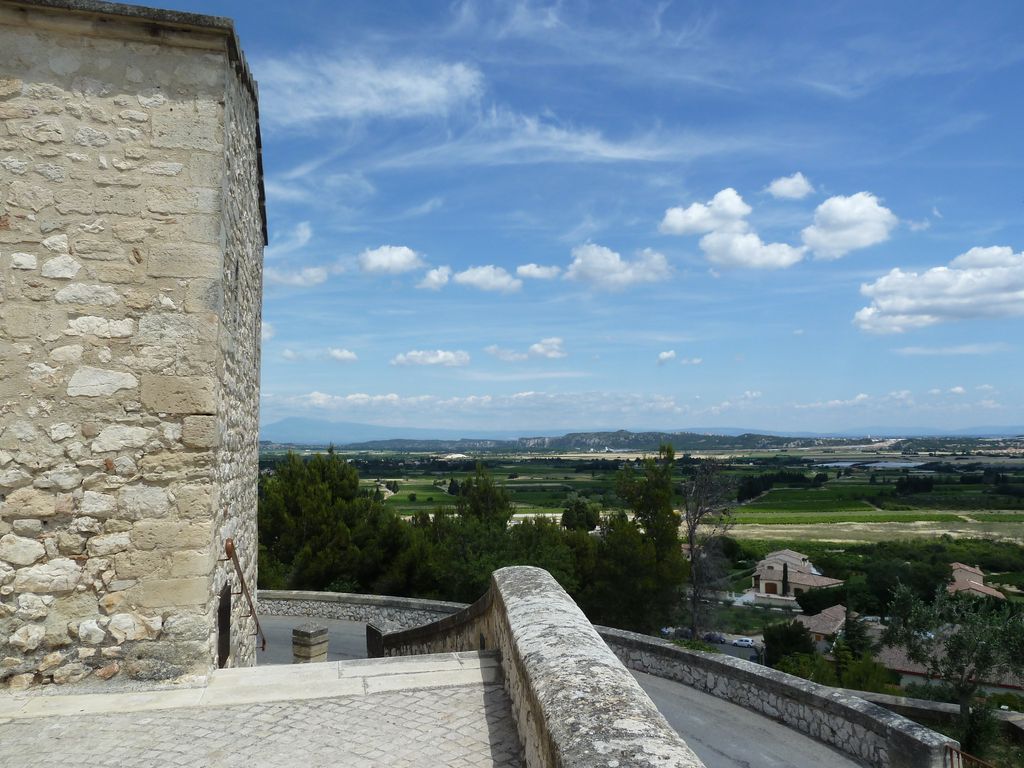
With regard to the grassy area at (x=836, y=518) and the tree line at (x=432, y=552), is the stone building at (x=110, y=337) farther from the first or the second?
the grassy area at (x=836, y=518)

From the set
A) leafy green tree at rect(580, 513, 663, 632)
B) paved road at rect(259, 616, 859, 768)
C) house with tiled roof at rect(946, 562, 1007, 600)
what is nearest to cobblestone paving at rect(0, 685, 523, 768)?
paved road at rect(259, 616, 859, 768)

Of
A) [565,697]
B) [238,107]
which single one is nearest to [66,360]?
[238,107]

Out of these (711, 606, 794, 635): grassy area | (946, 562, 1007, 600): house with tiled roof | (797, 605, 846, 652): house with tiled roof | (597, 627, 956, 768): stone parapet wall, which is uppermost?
(597, 627, 956, 768): stone parapet wall

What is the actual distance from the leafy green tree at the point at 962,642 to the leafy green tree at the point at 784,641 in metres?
14.8

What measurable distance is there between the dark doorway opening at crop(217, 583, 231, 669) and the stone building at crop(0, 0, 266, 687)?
0.58 ft

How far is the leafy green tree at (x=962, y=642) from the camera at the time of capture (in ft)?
44.5

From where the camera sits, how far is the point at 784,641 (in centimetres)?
3042

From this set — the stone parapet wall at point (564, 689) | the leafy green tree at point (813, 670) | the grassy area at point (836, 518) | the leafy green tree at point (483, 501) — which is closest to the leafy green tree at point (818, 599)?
the grassy area at point (836, 518)

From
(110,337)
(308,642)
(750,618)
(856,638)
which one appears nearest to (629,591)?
(308,642)

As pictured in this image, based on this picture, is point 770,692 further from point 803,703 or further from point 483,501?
point 483,501

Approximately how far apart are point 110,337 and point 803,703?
7.76 meters

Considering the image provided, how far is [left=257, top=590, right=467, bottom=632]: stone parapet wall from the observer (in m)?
15.2

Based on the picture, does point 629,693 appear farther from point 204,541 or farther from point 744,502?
point 744,502

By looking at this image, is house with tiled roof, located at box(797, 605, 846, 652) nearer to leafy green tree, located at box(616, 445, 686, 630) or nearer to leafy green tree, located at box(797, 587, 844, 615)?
leafy green tree, located at box(797, 587, 844, 615)
